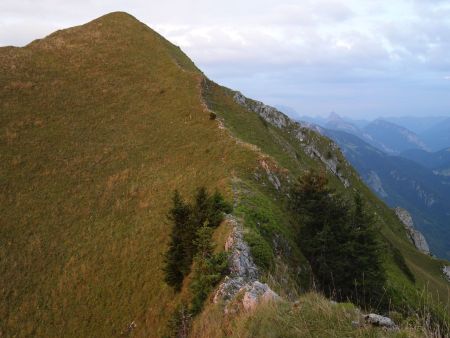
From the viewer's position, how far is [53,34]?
6706 centimetres

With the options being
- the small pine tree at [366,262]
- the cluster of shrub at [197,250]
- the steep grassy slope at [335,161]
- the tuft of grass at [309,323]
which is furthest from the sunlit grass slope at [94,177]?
the tuft of grass at [309,323]

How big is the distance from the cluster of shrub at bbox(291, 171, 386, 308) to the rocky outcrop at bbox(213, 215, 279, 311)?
5.38m

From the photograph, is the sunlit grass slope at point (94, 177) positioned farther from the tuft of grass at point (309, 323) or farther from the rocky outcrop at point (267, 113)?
the rocky outcrop at point (267, 113)

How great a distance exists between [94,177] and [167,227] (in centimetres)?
1287

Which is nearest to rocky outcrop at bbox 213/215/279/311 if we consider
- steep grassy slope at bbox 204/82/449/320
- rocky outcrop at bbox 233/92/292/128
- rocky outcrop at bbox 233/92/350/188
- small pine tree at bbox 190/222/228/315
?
small pine tree at bbox 190/222/228/315

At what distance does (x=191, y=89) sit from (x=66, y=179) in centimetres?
1903

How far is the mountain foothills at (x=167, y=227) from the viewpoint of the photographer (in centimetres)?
1410

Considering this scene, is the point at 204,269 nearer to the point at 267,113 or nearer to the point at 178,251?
the point at 178,251

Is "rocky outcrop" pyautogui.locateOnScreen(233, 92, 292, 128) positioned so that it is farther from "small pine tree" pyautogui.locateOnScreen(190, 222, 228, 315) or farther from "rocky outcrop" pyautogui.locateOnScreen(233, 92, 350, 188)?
"small pine tree" pyautogui.locateOnScreen(190, 222, 228, 315)

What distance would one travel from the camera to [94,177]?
116 ft

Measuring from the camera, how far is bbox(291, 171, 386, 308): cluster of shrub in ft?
69.9

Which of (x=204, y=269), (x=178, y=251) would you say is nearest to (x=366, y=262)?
(x=204, y=269)

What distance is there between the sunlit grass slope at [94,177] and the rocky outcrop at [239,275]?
14.1 ft

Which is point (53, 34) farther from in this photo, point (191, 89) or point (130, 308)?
point (130, 308)
